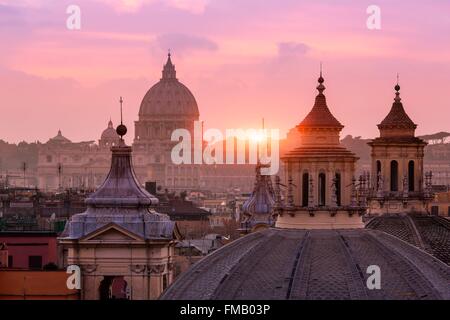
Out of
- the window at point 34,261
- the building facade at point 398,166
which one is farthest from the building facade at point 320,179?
the window at point 34,261

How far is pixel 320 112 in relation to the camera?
117ft

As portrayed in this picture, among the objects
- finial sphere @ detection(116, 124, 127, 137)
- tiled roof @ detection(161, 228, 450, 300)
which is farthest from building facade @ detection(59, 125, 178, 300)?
tiled roof @ detection(161, 228, 450, 300)

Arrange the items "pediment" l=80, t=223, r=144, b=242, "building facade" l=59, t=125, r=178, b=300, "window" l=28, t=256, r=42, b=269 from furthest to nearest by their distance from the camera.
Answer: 1. "window" l=28, t=256, r=42, b=269
2. "pediment" l=80, t=223, r=144, b=242
3. "building facade" l=59, t=125, r=178, b=300

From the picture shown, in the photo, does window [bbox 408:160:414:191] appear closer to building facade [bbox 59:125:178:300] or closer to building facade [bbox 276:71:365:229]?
building facade [bbox 59:125:178:300]

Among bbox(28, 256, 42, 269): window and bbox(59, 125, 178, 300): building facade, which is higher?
bbox(59, 125, 178, 300): building facade

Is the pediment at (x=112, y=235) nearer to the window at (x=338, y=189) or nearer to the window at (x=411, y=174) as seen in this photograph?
the window at (x=411, y=174)

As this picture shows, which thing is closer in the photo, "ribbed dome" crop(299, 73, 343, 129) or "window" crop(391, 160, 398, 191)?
"ribbed dome" crop(299, 73, 343, 129)

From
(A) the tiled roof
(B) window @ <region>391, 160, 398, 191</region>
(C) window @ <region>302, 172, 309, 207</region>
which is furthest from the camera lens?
(B) window @ <region>391, 160, 398, 191</region>

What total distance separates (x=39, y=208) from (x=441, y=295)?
81902mm

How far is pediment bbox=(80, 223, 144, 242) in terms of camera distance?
44281 millimetres

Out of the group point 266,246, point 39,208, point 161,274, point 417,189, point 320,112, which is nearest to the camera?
point 266,246

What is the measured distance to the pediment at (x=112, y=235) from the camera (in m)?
44.3

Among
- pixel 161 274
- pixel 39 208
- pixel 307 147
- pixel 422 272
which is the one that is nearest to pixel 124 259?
pixel 161 274

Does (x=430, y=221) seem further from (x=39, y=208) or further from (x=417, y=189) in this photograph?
(x=39, y=208)
